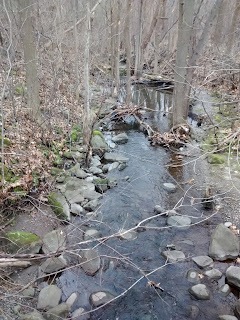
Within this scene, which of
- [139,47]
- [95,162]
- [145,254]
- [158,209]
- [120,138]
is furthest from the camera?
[139,47]

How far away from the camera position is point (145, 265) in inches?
170

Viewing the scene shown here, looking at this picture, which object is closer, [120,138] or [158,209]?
[158,209]

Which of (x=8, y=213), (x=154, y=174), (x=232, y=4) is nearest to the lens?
(x=8, y=213)

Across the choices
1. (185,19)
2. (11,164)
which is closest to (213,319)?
(11,164)

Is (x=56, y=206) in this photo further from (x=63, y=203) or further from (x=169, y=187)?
(x=169, y=187)

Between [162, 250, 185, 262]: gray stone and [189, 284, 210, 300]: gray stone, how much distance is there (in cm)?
58

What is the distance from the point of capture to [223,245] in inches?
177

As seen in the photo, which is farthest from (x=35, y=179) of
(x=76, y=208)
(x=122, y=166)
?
(x=122, y=166)

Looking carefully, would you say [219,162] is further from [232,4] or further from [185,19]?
[232,4]

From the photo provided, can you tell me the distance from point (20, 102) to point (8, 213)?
13.0ft

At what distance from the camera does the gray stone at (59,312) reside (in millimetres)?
3318

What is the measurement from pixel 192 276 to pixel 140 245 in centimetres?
105

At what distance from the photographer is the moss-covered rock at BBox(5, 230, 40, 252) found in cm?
423

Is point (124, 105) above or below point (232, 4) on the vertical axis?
below
